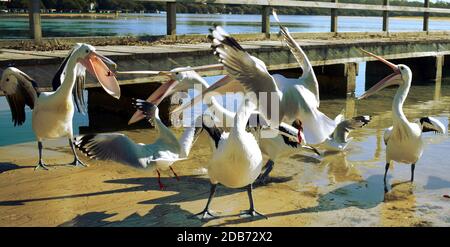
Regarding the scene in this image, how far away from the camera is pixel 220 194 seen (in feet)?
17.1

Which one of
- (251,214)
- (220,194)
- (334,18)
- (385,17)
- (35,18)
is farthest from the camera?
(385,17)

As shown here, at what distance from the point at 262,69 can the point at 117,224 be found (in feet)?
5.44

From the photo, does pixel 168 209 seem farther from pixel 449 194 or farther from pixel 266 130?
pixel 449 194

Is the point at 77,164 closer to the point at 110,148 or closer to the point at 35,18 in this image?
the point at 110,148

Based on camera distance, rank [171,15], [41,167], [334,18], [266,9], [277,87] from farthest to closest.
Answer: [334,18]
[266,9]
[171,15]
[41,167]
[277,87]

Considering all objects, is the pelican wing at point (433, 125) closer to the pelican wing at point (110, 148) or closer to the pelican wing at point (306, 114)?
the pelican wing at point (306, 114)

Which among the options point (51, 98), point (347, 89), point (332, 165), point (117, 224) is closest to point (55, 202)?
point (117, 224)

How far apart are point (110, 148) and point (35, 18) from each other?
3.50m

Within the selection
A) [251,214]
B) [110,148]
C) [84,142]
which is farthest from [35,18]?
[251,214]

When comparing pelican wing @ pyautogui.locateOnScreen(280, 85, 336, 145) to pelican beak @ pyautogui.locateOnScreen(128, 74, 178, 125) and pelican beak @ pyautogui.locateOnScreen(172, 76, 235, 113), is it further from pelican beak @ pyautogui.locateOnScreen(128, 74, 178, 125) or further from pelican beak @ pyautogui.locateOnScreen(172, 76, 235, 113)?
pelican beak @ pyautogui.locateOnScreen(128, 74, 178, 125)

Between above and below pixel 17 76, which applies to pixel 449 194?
below

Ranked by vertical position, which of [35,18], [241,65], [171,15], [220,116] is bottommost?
[220,116]

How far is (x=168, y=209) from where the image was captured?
4754 mm

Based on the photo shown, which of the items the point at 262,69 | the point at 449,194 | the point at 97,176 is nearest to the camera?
the point at 262,69
